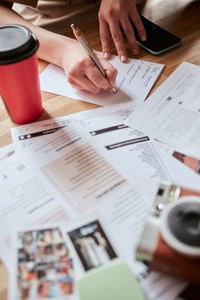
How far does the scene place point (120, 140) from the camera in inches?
29.3

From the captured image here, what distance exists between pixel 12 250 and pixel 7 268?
0.03 meters

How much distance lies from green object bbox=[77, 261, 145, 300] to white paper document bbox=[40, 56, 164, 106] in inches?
17.2

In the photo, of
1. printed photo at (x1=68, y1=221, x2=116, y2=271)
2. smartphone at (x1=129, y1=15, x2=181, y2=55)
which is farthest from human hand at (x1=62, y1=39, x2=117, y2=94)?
printed photo at (x1=68, y1=221, x2=116, y2=271)

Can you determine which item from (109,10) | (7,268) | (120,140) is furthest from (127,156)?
(109,10)

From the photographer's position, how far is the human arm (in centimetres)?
82

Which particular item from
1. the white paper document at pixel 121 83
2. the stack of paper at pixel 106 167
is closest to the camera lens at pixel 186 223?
the stack of paper at pixel 106 167

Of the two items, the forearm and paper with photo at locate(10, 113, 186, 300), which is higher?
the forearm

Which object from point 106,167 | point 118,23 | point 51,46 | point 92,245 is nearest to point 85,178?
point 106,167

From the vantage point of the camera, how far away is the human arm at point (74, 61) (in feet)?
2.70

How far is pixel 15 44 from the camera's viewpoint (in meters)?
0.66

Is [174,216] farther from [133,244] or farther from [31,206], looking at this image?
[31,206]

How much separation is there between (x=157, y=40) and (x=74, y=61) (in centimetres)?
30

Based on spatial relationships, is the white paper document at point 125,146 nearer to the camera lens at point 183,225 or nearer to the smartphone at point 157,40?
the camera lens at point 183,225

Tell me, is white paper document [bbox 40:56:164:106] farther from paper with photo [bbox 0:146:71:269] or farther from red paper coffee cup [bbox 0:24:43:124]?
paper with photo [bbox 0:146:71:269]
